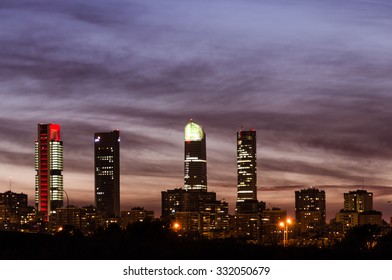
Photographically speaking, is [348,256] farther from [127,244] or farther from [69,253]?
[69,253]

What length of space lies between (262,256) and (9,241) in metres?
7.31

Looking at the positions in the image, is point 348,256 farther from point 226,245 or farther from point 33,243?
point 33,243

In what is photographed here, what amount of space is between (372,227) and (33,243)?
25.4 metres

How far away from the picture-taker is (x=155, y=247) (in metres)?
22.9

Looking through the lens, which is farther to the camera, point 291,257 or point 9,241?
point 9,241

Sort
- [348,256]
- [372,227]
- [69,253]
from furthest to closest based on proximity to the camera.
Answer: [372,227]
[348,256]
[69,253]

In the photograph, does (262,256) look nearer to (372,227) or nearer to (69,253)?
(69,253)

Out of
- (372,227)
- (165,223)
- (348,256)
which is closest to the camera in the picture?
(348,256)
